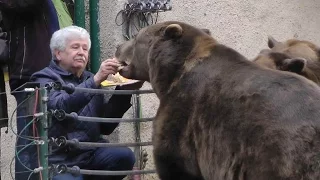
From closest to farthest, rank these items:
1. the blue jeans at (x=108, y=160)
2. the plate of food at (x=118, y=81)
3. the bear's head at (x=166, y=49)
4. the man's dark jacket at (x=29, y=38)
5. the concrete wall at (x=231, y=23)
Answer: the bear's head at (x=166, y=49) → the blue jeans at (x=108, y=160) → the plate of food at (x=118, y=81) → the man's dark jacket at (x=29, y=38) → the concrete wall at (x=231, y=23)

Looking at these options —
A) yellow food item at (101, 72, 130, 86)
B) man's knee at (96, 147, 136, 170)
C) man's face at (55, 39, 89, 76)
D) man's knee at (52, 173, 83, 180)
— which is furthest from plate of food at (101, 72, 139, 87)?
man's knee at (52, 173, 83, 180)

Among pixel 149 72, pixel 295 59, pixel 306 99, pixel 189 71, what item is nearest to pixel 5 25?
pixel 149 72

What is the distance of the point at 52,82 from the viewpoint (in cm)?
622

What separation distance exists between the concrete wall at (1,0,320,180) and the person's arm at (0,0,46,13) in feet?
4.73

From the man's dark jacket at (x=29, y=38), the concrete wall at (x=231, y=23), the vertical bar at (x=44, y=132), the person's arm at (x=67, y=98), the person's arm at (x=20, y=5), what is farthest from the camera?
the concrete wall at (x=231, y=23)

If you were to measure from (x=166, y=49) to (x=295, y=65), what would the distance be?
120 centimetres

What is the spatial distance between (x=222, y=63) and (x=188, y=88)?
1.08 feet

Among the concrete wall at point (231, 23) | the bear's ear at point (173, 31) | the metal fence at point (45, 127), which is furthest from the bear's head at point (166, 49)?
the concrete wall at point (231, 23)

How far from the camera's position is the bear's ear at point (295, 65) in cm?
632

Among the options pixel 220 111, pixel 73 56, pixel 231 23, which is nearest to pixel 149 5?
pixel 231 23

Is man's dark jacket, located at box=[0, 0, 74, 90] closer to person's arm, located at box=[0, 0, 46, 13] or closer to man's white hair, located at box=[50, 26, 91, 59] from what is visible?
person's arm, located at box=[0, 0, 46, 13]

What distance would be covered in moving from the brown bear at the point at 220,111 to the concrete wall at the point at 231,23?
2045mm

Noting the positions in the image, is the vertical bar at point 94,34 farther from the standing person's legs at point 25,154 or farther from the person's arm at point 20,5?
the standing person's legs at point 25,154

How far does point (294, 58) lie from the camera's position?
6.52 metres
